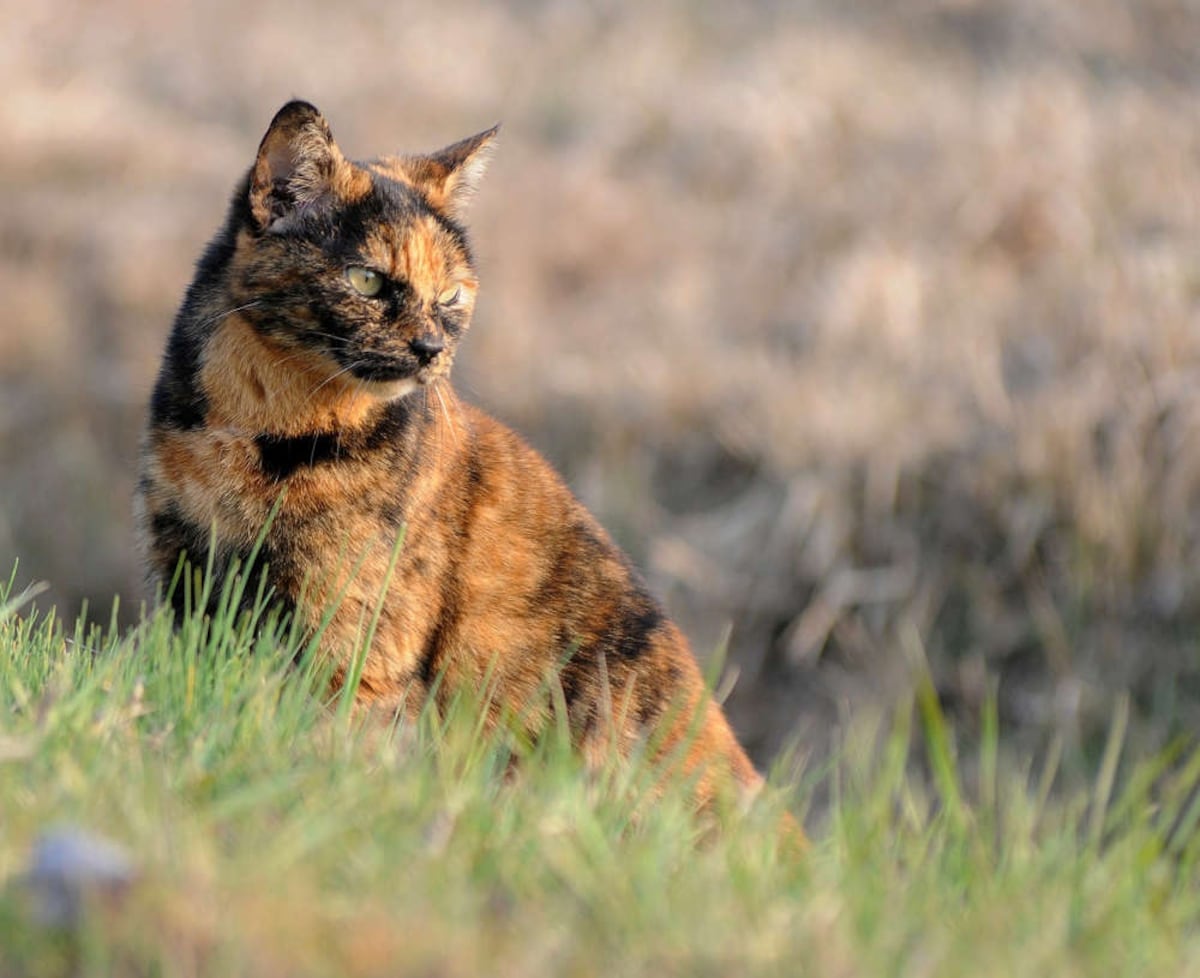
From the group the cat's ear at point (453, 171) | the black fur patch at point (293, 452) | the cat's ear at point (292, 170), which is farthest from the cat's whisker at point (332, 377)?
the cat's ear at point (453, 171)

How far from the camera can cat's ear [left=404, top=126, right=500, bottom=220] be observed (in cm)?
419

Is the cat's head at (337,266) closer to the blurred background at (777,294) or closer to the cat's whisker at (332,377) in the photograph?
the cat's whisker at (332,377)

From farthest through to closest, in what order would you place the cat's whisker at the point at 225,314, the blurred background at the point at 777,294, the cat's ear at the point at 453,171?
1. the blurred background at the point at 777,294
2. the cat's ear at the point at 453,171
3. the cat's whisker at the point at 225,314

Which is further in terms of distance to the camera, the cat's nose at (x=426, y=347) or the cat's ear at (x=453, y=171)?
the cat's ear at (x=453, y=171)

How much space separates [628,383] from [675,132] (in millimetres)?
3809

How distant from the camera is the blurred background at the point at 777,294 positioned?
8.02m

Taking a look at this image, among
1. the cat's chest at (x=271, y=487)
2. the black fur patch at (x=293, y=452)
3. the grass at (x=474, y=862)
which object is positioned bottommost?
the grass at (x=474, y=862)

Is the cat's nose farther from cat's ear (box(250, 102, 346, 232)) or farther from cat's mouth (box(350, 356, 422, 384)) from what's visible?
cat's ear (box(250, 102, 346, 232))

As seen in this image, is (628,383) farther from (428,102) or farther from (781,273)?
(428,102)

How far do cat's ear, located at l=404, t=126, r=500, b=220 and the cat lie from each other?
15cm

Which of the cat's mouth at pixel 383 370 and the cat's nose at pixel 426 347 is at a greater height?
the cat's nose at pixel 426 347

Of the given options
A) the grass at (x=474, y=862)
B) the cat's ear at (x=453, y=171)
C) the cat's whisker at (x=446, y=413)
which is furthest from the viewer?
the cat's ear at (x=453, y=171)

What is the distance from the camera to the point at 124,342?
1055cm

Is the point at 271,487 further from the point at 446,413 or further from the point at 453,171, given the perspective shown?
the point at 453,171
